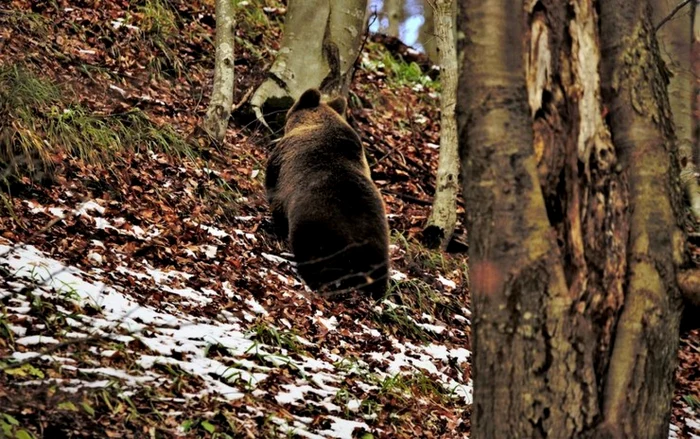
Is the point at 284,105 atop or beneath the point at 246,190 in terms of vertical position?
atop

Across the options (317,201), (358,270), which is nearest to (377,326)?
(358,270)

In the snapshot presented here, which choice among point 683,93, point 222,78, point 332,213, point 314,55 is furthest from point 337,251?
point 683,93

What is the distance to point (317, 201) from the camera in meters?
8.16

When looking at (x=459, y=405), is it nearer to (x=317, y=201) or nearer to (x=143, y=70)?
(x=317, y=201)

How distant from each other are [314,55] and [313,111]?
222 cm

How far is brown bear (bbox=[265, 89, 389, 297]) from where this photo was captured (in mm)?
8000

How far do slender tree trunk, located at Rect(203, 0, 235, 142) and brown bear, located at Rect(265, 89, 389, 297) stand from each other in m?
1.65

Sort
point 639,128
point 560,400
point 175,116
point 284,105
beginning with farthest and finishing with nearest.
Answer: point 284,105 < point 175,116 < point 639,128 < point 560,400

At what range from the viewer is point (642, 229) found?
373 centimetres

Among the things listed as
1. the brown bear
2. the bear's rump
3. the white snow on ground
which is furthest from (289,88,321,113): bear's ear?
the white snow on ground

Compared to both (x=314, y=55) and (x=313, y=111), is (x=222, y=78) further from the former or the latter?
(x=314, y=55)

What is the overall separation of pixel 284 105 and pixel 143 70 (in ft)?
6.41

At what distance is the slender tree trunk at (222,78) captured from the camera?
10.5 meters

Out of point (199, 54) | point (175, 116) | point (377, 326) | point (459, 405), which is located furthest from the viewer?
point (199, 54)
